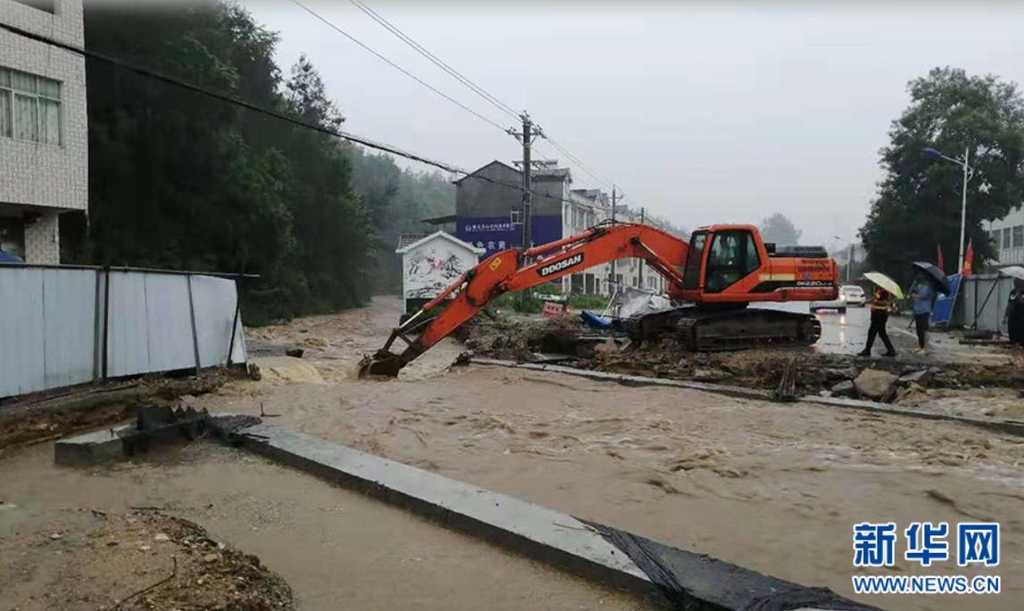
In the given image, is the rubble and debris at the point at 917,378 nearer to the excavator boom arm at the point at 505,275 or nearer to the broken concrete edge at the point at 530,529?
the excavator boom arm at the point at 505,275

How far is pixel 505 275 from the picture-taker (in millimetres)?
11828

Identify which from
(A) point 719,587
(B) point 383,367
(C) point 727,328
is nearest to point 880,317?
(C) point 727,328

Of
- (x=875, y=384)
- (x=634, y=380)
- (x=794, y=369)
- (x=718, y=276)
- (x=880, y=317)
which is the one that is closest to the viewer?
(x=875, y=384)

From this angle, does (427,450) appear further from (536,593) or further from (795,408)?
(795,408)

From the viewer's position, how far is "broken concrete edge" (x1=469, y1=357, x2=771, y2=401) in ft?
31.3

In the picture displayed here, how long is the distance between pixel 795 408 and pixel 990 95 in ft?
136

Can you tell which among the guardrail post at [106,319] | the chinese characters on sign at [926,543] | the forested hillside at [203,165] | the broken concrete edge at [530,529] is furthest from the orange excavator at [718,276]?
the forested hillside at [203,165]

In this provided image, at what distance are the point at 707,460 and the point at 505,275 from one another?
6.12m

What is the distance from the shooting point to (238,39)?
3234 cm

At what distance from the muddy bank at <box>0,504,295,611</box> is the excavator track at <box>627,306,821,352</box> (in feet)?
35.2

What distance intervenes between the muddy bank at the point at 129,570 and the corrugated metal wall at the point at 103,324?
3940mm

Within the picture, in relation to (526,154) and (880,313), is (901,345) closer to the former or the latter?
(880,313)

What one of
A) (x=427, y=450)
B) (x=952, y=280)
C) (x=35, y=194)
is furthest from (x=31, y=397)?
(x=952, y=280)

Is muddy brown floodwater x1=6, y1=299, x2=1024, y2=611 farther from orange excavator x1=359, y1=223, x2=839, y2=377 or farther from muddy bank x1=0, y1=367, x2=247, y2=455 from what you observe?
orange excavator x1=359, y1=223, x2=839, y2=377
